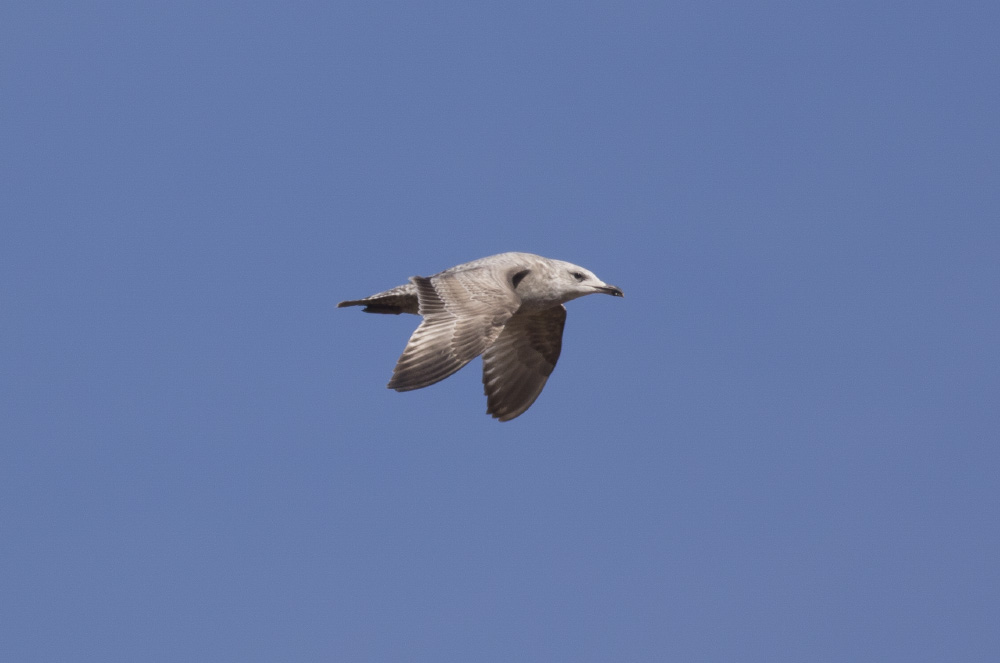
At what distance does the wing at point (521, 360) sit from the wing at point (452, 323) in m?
3.50

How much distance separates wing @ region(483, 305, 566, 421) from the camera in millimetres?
26984

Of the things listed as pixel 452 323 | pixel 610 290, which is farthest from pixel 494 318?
pixel 610 290

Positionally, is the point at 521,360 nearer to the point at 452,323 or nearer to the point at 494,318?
the point at 494,318

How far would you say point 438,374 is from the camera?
21234mm

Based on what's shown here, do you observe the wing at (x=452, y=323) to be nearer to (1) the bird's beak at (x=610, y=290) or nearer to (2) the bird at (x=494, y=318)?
(2) the bird at (x=494, y=318)

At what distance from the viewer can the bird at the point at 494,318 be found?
2161cm

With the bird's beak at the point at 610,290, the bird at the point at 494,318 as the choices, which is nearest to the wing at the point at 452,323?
the bird at the point at 494,318

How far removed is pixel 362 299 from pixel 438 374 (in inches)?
196

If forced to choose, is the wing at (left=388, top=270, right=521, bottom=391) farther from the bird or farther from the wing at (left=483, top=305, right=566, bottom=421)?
the wing at (left=483, top=305, right=566, bottom=421)

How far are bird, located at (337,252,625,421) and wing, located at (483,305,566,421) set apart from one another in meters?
0.02

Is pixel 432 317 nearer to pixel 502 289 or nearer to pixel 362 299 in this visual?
pixel 502 289

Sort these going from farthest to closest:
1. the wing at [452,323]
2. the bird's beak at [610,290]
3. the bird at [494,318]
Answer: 1. the bird's beak at [610,290]
2. the bird at [494,318]
3. the wing at [452,323]

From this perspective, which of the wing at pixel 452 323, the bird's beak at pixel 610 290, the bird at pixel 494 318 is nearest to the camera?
the wing at pixel 452 323

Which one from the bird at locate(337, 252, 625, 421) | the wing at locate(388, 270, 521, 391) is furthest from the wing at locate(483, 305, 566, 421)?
the wing at locate(388, 270, 521, 391)
